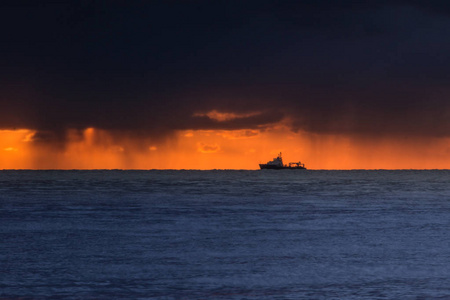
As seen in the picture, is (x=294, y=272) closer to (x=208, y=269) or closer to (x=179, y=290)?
(x=208, y=269)

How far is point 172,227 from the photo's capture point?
37.7m

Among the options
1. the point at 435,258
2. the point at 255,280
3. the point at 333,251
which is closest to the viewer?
the point at 255,280

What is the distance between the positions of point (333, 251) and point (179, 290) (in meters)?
10.4

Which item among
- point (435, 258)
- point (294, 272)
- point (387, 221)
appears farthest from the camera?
point (387, 221)

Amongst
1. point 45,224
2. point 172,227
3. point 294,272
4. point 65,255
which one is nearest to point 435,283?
point 294,272

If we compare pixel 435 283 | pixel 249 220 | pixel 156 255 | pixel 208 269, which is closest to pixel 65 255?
pixel 156 255

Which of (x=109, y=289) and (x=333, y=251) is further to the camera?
(x=333, y=251)

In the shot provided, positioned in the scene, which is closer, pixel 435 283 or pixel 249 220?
pixel 435 283

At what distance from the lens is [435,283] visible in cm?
1898

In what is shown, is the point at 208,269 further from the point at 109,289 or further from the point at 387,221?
the point at 387,221

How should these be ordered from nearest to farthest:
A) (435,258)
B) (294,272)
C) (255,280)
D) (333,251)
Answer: (255,280), (294,272), (435,258), (333,251)

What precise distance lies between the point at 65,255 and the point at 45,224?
14.9m

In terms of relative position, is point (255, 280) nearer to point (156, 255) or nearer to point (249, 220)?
point (156, 255)

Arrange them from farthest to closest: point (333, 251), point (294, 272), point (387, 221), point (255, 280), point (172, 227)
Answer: point (387, 221)
point (172, 227)
point (333, 251)
point (294, 272)
point (255, 280)
